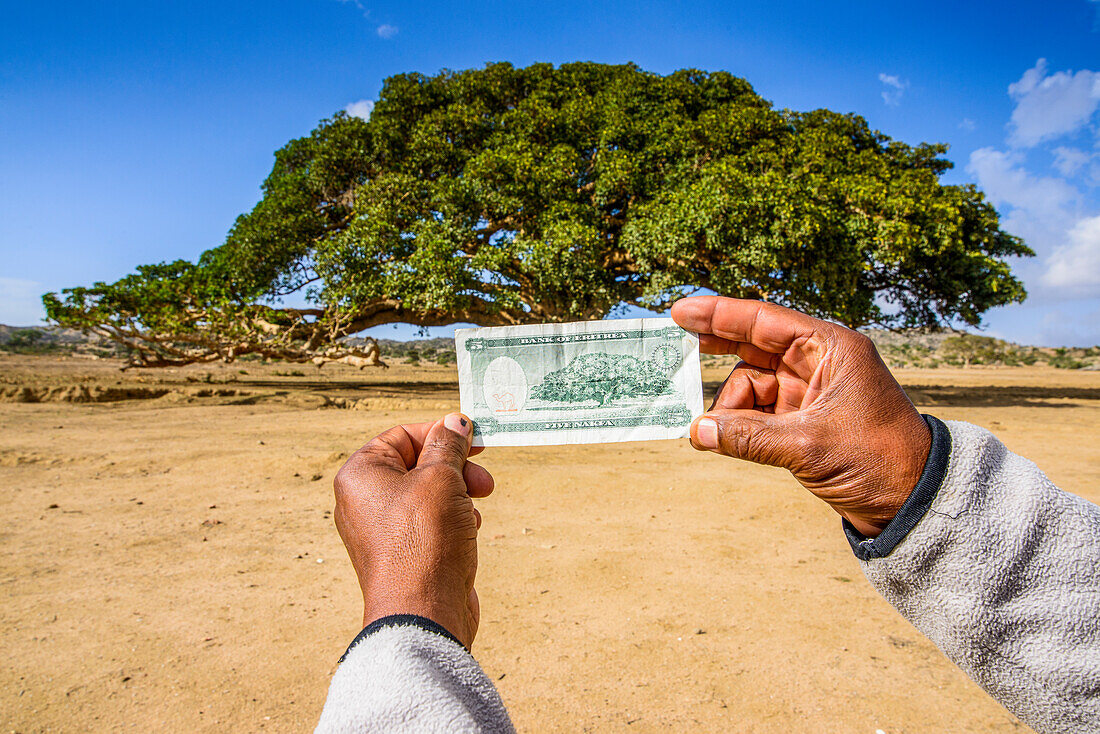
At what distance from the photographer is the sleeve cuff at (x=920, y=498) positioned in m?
1.28

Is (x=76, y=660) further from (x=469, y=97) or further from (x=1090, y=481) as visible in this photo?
(x=469, y=97)

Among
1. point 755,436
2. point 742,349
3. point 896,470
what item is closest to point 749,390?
point 742,349

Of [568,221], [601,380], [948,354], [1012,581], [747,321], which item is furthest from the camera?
[948,354]

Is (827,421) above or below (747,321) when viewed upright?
below

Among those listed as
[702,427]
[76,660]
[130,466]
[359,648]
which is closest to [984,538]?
[702,427]

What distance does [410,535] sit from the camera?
51.6 inches

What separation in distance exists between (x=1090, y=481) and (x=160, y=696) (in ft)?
26.6

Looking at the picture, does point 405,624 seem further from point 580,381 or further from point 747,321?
point 580,381

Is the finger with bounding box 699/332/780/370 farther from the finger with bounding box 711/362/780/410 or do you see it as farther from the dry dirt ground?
the dry dirt ground

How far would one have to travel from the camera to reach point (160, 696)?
251cm

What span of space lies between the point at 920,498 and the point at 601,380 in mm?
1389

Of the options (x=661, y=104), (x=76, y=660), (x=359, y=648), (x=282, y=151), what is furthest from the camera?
(x=282, y=151)
